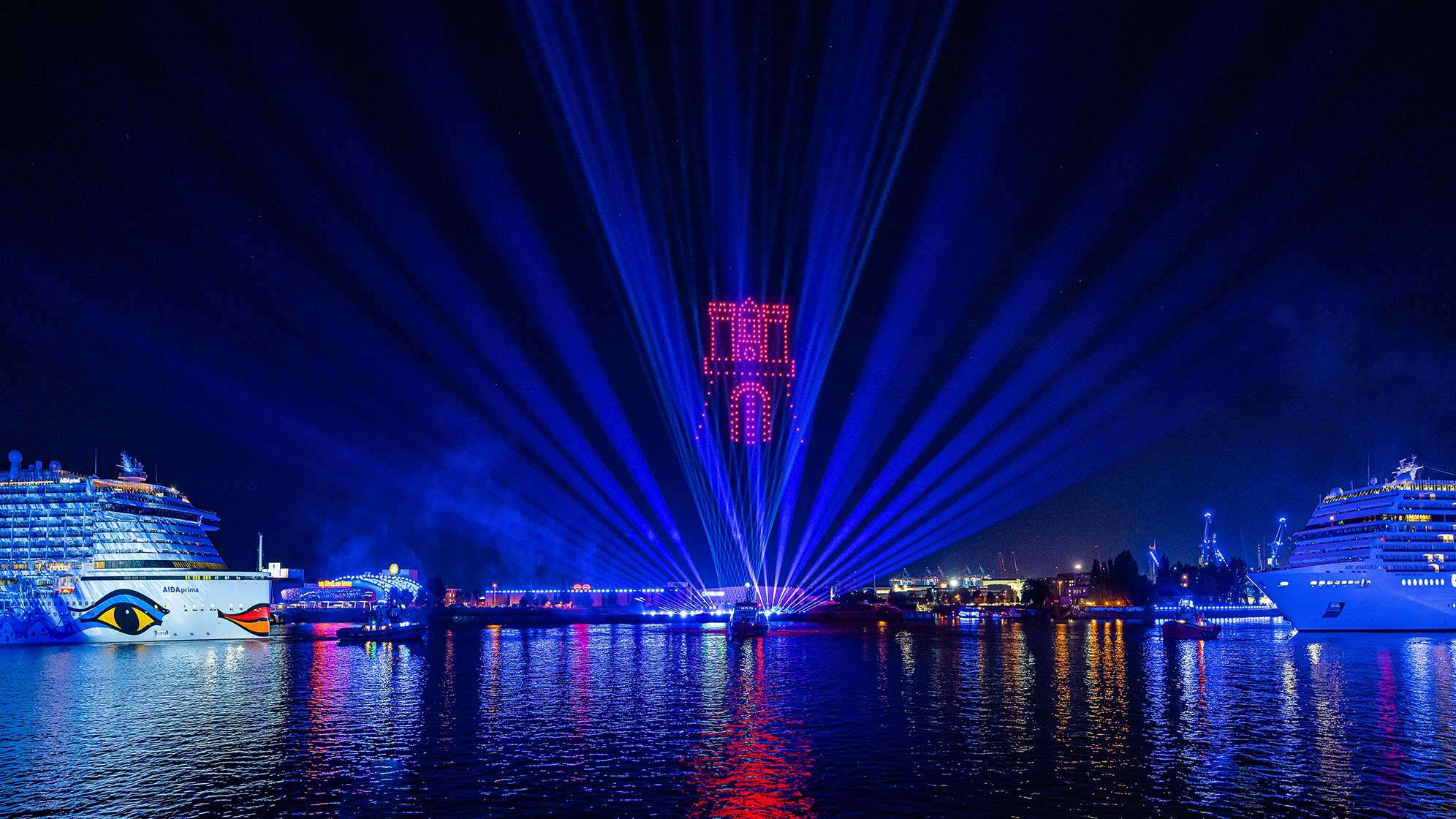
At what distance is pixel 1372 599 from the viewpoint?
323 feet

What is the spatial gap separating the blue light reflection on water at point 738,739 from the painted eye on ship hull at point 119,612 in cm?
3038

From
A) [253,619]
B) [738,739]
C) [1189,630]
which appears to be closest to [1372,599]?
[1189,630]

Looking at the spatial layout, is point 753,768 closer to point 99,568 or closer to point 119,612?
point 119,612

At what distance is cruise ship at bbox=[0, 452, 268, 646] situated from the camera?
94062mm

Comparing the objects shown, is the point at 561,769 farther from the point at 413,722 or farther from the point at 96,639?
the point at 96,639

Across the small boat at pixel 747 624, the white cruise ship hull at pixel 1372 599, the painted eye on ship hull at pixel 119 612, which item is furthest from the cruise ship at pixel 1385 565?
the painted eye on ship hull at pixel 119 612

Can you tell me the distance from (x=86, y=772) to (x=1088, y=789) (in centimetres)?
2995

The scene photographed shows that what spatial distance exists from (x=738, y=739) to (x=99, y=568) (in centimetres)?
8840

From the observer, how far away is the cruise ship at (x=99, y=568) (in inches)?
3703

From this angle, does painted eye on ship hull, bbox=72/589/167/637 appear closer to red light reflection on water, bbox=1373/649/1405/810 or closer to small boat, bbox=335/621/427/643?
small boat, bbox=335/621/427/643

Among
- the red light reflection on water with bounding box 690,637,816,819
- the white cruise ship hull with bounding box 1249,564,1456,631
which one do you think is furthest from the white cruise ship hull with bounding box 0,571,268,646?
the white cruise ship hull with bounding box 1249,564,1456,631

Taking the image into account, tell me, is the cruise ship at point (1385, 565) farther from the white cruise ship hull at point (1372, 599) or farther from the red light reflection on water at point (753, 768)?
the red light reflection on water at point (753, 768)

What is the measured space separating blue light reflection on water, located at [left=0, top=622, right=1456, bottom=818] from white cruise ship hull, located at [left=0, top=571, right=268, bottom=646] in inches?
1205

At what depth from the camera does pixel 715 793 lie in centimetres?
2562
